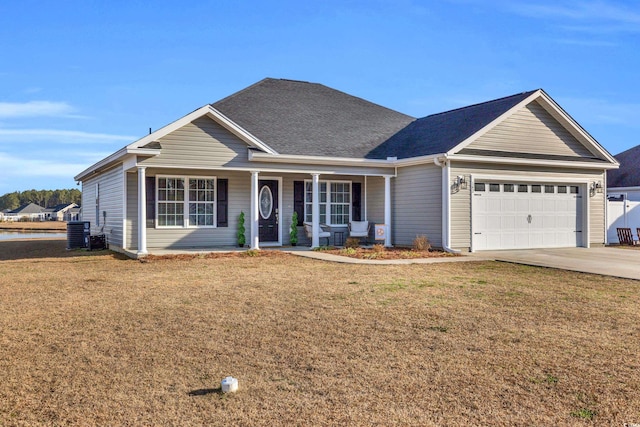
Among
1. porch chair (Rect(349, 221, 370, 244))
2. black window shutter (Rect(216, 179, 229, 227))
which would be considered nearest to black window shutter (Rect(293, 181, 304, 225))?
porch chair (Rect(349, 221, 370, 244))

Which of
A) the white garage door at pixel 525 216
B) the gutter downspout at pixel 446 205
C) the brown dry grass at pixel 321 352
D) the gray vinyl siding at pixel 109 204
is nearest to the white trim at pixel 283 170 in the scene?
the gray vinyl siding at pixel 109 204

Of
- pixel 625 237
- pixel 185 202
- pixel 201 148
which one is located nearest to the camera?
pixel 201 148

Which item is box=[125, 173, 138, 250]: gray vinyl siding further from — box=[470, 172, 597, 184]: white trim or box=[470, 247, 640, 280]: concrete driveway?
box=[470, 172, 597, 184]: white trim

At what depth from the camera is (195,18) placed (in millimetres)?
12984

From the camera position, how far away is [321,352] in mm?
5438

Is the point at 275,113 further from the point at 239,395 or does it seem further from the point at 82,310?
the point at 239,395

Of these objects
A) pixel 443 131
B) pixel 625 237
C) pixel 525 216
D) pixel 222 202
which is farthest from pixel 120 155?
pixel 625 237

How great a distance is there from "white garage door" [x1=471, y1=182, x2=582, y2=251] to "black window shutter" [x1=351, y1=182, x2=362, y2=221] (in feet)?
14.0

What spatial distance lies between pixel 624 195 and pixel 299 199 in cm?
1478

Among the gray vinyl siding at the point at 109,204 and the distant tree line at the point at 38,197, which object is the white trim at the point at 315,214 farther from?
the distant tree line at the point at 38,197

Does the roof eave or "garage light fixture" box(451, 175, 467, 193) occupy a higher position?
the roof eave

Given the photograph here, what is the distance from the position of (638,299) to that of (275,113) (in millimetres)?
13888

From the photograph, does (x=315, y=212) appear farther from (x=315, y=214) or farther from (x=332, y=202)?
(x=332, y=202)

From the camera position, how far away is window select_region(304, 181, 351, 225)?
18297 millimetres
